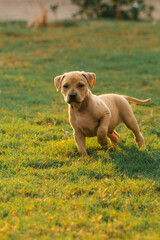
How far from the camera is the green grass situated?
3.48 metres

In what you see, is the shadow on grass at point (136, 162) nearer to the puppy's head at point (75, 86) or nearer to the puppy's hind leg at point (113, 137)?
the puppy's hind leg at point (113, 137)

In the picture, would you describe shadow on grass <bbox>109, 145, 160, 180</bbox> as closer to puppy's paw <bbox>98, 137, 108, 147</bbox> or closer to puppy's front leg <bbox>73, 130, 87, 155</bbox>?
puppy's paw <bbox>98, 137, 108, 147</bbox>

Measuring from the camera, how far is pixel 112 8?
2241cm

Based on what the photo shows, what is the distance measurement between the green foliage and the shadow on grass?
18154 millimetres

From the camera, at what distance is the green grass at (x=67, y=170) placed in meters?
3.48

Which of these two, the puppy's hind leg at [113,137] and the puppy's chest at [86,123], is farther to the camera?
the puppy's hind leg at [113,137]

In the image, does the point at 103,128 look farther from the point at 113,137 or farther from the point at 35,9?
the point at 35,9

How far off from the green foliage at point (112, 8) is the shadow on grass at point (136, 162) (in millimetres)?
18154

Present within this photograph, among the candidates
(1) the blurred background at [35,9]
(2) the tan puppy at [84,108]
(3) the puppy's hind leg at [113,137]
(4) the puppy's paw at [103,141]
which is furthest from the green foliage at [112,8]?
(4) the puppy's paw at [103,141]

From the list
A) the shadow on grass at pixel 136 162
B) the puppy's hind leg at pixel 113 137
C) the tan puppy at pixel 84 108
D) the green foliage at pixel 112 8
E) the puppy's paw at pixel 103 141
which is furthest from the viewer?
the green foliage at pixel 112 8

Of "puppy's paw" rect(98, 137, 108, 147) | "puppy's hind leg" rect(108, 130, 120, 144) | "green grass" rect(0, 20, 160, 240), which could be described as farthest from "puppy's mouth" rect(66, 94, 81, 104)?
"puppy's hind leg" rect(108, 130, 120, 144)

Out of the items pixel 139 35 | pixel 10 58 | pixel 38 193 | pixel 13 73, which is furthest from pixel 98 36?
pixel 38 193

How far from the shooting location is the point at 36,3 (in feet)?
86.8

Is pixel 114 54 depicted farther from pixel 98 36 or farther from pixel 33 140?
pixel 33 140
